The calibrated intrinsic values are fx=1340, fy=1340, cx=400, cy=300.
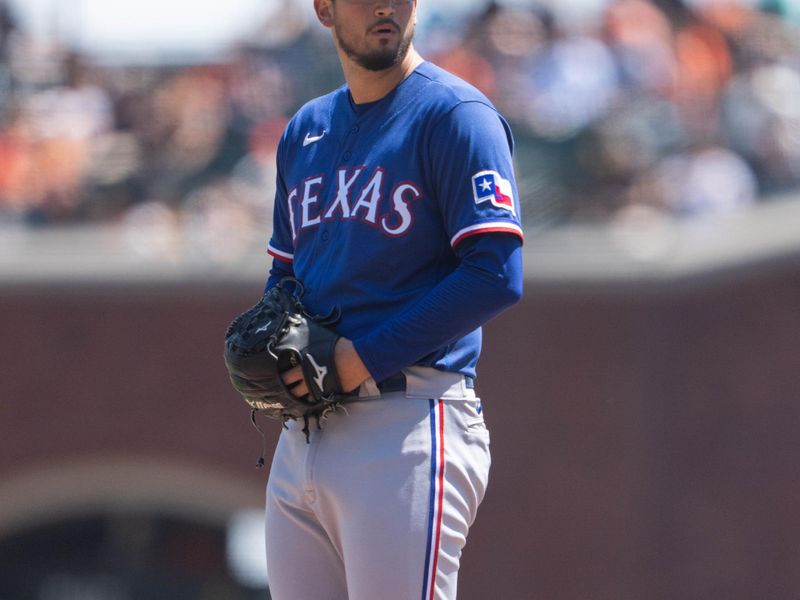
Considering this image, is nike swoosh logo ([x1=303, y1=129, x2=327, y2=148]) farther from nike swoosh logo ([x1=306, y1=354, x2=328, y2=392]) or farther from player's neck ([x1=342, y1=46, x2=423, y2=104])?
nike swoosh logo ([x1=306, y1=354, x2=328, y2=392])

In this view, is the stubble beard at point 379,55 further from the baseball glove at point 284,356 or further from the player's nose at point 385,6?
the baseball glove at point 284,356

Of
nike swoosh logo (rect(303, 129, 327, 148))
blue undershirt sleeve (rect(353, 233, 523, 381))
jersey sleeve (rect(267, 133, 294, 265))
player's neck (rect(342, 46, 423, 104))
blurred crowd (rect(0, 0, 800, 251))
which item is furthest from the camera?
blurred crowd (rect(0, 0, 800, 251))

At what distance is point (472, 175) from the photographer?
268 cm

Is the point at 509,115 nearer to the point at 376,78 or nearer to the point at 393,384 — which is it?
the point at 376,78

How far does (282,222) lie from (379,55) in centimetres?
57

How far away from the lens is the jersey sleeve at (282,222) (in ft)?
10.3

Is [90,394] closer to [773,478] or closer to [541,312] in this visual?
[541,312]

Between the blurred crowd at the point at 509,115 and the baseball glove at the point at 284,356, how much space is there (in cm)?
528

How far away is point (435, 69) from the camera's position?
2914mm

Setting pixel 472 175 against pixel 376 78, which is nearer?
pixel 472 175

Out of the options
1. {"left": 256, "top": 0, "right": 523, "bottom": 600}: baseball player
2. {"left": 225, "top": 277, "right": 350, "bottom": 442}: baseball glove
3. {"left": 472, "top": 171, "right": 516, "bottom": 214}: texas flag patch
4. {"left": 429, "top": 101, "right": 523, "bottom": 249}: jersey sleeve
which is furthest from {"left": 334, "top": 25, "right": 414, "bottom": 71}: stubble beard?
{"left": 225, "top": 277, "right": 350, "bottom": 442}: baseball glove

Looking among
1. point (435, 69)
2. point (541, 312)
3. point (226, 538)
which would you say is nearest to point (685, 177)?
point (541, 312)

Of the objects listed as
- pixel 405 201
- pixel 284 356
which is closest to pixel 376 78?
pixel 405 201

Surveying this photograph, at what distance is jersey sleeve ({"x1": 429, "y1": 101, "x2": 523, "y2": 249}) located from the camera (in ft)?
8.73
